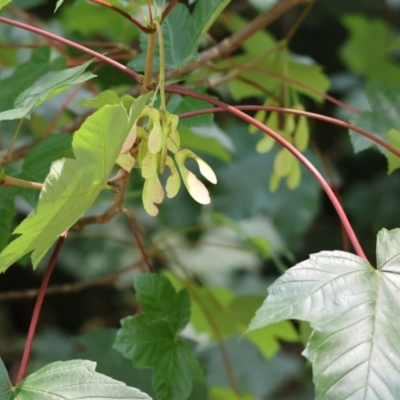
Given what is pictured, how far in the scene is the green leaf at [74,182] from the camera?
21.2 inches

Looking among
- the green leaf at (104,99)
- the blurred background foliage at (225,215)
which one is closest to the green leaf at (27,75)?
the blurred background foliage at (225,215)

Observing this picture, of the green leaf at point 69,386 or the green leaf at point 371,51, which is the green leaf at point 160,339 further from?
the green leaf at point 371,51

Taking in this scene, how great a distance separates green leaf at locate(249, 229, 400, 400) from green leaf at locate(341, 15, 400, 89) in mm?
1126

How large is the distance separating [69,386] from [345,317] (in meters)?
0.23

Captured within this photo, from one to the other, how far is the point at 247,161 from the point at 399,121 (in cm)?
91

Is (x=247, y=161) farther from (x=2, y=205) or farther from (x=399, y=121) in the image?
(x=2, y=205)

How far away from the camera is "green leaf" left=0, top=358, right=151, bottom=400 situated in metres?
0.54

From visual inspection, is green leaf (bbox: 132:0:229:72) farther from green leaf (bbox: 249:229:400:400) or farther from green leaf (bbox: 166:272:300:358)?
green leaf (bbox: 166:272:300:358)

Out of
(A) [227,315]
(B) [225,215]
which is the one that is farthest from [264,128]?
(B) [225,215]

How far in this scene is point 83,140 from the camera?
548mm

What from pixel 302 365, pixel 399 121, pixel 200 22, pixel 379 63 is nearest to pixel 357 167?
pixel 302 365

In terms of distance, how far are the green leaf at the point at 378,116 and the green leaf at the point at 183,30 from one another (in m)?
0.23

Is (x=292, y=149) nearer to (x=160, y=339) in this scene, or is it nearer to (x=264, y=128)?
(x=264, y=128)

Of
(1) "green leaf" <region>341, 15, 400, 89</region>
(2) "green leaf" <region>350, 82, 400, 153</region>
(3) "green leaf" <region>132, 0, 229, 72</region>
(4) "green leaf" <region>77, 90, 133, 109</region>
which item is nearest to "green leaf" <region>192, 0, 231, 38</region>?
(3) "green leaf" <region>132, 0, 229, 72</region>
